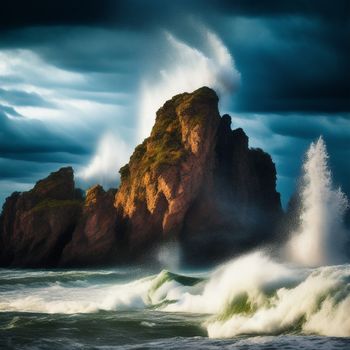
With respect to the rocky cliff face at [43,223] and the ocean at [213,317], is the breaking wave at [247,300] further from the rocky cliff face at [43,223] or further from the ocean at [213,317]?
the rocky cliff face at [43,223]

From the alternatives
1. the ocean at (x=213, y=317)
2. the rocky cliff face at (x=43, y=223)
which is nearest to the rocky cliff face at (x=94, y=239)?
the rocky cliff face at (x=43, y=223)

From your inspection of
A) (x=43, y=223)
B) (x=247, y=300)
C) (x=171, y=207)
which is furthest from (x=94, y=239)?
(x=247, y=300)

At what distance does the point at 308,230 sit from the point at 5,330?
42786 millimetres

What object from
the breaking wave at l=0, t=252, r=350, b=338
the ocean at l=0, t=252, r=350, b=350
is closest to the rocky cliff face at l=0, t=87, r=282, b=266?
the breaking wave at l=0, t=252, r=350, b=338

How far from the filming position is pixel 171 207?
64500mm

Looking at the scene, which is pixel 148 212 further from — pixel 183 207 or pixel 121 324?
pixel 121 324

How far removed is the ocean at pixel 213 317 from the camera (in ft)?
58.4

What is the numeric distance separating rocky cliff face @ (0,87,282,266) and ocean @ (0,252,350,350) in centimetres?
3254

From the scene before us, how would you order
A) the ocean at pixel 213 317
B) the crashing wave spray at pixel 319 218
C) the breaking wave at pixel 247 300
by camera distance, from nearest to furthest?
the ocean at pixel 213 317 → the breaking wave at pixel 247 300 → the crashing wave spray at pixel 319 218

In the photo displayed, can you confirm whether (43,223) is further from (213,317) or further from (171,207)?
(213,317)

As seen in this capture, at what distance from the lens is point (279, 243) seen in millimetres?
72875

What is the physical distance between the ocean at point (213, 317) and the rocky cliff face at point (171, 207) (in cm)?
3254

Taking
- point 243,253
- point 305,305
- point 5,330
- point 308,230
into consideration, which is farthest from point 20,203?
point 305,305

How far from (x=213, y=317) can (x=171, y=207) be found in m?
41.0
